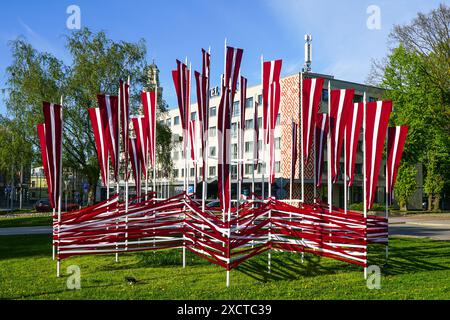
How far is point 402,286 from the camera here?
32.4 ft

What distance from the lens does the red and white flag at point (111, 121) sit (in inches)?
535

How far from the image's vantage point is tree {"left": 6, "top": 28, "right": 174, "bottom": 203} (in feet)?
102

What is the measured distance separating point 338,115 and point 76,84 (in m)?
22.8

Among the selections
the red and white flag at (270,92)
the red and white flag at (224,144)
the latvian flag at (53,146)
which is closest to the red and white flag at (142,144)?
the latvian flag at (53,146)

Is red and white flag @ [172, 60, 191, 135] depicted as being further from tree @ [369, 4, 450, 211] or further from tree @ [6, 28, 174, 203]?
tree @ [369, 4, 450, 211]

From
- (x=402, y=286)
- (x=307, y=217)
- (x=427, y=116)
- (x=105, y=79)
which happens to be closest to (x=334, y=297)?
(x=402, y=286)

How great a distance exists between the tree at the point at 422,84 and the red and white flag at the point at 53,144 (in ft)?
119

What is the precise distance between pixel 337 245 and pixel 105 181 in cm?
719

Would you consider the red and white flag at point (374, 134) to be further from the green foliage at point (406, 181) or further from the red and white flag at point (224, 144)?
the green foliage at point (406, 181)

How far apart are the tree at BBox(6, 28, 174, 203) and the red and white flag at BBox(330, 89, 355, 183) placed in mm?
20834

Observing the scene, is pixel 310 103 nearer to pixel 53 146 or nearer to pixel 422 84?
pixel 53 146

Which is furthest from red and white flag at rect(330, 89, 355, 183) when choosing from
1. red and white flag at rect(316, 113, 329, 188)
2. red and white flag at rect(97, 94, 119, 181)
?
red and white flag at rect(97, 94, 119, 181)

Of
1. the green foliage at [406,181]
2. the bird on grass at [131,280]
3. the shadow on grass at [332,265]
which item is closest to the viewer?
the bird on grass at [131,280]
